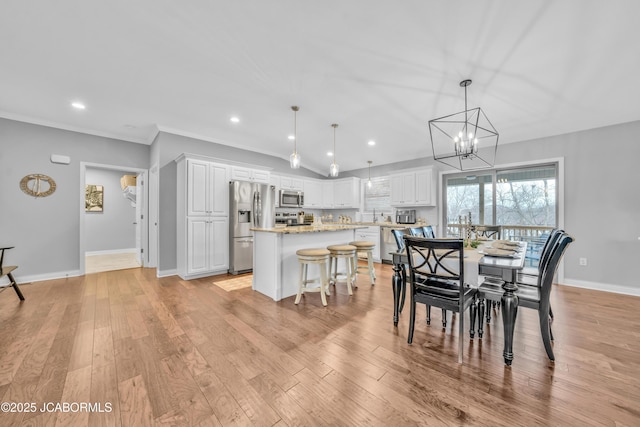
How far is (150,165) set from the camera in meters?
5.12

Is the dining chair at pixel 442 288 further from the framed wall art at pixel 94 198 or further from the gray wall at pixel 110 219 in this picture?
the framed wall art at pixel 94 198

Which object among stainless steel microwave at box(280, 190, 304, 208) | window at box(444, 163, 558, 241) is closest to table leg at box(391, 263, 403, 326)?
window at box(444, 163, 558, 241)

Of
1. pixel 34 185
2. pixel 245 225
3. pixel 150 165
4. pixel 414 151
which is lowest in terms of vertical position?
pixel 245 225

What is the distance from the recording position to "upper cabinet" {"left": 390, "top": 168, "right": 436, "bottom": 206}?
5.27 meters

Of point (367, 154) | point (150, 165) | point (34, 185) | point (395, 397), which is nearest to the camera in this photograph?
point (395, 397)

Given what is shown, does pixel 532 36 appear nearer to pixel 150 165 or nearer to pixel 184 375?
pixel 184 375

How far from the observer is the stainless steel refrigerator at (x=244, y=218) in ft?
15.0

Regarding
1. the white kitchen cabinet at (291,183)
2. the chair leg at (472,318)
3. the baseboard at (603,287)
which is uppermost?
the white kitchen cabinet at (291,183)

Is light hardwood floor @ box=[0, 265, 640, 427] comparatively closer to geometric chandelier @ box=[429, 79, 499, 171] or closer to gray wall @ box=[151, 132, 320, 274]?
gray wall @ box=[151, 132, 320, 274]

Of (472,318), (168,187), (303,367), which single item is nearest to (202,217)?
(168,187)

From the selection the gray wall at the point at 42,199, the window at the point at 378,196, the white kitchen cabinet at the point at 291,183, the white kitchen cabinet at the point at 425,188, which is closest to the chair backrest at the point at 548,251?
the white kitchen cabinet at the point at 425,188

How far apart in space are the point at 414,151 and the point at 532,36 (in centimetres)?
328

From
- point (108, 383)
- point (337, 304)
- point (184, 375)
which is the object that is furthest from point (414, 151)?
point (108, 383)

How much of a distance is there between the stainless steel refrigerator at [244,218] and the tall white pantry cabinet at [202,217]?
16cm
